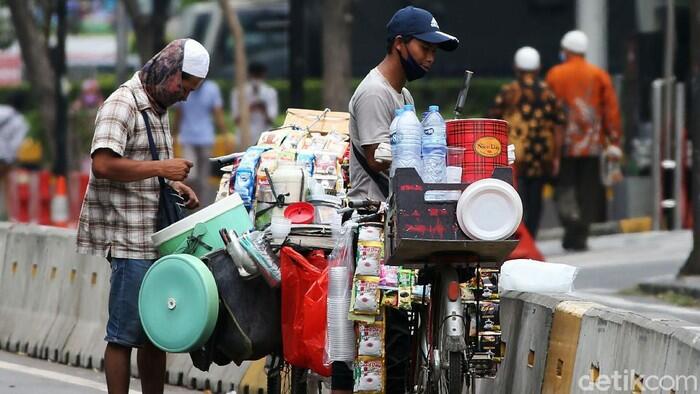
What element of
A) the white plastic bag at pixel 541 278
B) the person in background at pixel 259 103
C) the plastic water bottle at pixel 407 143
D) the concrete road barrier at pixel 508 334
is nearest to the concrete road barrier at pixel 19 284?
the concrete road barrier at pixel 508 334

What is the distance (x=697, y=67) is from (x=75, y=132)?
54.2 feet

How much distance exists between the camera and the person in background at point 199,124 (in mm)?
20906

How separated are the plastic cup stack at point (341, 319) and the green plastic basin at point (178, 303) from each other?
0.53 meters

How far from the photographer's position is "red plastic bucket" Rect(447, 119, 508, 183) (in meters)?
6.64

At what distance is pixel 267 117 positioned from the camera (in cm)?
2266

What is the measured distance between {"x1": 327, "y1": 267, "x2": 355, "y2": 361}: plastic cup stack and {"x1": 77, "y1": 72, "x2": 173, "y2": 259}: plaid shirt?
100 cm

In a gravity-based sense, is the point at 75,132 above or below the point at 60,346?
above

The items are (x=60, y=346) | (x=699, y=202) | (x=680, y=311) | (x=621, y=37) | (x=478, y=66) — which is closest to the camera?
(x=60, y=346)

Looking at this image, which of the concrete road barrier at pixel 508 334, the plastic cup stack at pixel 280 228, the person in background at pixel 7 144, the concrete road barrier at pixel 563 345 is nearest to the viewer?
the concrete road barrier at pixel 508 334

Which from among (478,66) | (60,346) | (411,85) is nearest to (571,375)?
(60,346)

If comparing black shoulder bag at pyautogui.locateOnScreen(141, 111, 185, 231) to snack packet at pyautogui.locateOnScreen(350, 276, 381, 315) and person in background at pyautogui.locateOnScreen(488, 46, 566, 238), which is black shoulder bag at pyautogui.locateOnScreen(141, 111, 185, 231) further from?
person in background at pyautogui.locateOnScreen(488, 46, 566, 238)

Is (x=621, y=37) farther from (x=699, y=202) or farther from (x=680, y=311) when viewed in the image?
(x=680, y=311)

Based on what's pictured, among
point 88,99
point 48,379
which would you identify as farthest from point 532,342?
point 88,99

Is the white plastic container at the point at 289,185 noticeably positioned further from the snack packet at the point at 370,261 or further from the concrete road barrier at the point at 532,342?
the concrete road barrier at the point at 532,342
